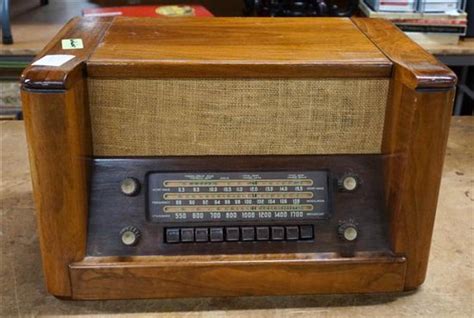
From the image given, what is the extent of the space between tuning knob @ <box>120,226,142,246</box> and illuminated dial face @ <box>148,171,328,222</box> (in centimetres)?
3

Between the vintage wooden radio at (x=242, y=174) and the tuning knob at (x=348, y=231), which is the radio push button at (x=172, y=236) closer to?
the vintage wooden radio at (x=242, y=174)

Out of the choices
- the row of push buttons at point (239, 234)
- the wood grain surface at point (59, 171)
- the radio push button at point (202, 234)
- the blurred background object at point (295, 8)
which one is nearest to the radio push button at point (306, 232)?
the row of push buttons at point (239, 234)

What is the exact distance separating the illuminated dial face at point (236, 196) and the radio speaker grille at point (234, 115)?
31 millimetres

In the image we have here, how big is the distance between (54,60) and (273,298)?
383mm

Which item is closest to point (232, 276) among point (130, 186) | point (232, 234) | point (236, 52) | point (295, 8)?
point (232, 234)

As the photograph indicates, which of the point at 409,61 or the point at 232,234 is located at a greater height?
the point at 409,61

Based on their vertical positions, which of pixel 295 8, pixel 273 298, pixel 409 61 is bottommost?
pixel 273 298

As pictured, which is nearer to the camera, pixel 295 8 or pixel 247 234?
pixel 247 234

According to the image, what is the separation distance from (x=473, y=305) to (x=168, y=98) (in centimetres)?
44

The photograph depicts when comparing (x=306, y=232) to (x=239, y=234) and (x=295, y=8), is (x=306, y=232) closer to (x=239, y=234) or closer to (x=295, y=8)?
(x=239, y=234)

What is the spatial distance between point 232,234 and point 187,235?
0.05 metres

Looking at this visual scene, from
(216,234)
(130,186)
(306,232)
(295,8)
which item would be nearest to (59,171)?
(130,186)

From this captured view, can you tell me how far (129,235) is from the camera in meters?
0.75

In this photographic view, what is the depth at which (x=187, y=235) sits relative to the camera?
0.75 meters
